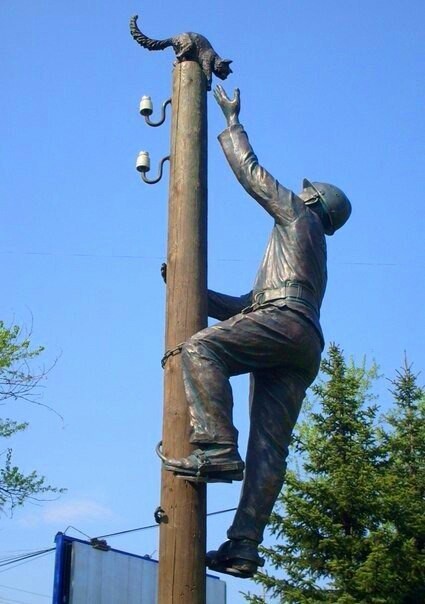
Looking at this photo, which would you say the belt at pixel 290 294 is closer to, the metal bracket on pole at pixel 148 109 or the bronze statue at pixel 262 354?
A: the bronze statue at pixel 262 354

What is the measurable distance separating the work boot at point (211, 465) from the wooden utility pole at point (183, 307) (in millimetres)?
104

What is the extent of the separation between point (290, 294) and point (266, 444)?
832 millimetres

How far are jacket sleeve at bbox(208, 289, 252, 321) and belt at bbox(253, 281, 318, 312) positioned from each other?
0.52m

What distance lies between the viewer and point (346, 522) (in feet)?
60.9

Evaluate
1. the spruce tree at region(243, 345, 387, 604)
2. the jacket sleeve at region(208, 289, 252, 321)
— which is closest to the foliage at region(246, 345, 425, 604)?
the spruce tree at region(243, 345, 387, 604)

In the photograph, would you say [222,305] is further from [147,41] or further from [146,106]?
[147,41]

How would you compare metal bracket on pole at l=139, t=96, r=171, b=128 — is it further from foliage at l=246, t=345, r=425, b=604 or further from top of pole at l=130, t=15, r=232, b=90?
foliage at l=246, t=345, r=425, b=604

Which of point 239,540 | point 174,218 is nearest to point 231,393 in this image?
point 239,540

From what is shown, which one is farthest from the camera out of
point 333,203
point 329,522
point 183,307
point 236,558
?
point 329,522

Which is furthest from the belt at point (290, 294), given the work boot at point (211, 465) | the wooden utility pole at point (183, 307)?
the work boot at point (211, 465)

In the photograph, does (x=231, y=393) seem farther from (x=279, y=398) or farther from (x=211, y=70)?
(x=211, y=70)

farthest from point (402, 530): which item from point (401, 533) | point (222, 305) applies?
point (222, 305)

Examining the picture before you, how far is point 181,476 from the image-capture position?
5156mm

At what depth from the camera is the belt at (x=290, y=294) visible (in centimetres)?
562
